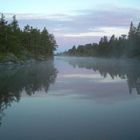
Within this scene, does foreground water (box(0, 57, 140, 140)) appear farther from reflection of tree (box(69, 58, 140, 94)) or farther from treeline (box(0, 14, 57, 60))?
treeline (box(0, 14, 57, 60))

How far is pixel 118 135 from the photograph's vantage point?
11.2 metres

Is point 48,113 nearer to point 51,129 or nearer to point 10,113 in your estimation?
point 10,113

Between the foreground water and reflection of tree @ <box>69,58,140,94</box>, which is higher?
the foreground water

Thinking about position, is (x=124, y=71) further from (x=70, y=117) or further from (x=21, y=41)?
(x=21, y=41)

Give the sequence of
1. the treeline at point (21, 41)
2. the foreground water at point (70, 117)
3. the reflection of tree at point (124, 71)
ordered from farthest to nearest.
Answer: the treeline at point (21, 41)
the reflection of tree at point (124, 71)
the foreground water at point (70, 117)

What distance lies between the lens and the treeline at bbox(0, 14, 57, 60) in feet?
260

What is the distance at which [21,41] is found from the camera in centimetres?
10625

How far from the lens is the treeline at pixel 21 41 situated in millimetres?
79294

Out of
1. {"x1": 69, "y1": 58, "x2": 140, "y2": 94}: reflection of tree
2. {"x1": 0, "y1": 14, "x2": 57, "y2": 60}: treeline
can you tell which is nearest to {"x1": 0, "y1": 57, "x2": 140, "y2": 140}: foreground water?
{"x1": 69, "y1": 58, "x2": 140, "y2": 94}: reflection of tree

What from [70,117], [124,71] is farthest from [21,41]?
[70,117]

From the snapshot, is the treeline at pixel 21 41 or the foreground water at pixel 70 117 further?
the treeline at pixel 21 41

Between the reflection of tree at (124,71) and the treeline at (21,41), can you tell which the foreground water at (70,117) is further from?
the treeline at (21,41)

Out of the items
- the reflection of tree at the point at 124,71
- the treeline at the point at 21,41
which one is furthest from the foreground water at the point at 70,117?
the treeline at the point at 21,41

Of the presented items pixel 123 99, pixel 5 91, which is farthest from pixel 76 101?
pixel 5 91
